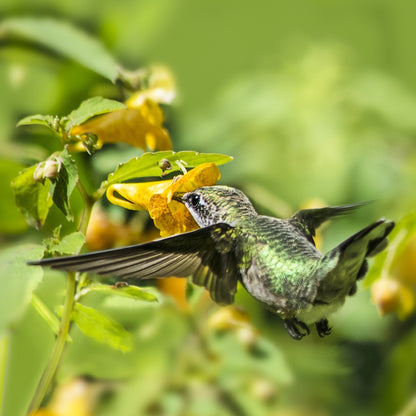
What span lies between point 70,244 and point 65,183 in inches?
1.6

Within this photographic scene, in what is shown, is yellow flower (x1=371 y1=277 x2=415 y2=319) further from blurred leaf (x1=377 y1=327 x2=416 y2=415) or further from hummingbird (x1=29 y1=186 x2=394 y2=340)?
blurred leaf (x1=377 y1=327 x2=416 y2=415)

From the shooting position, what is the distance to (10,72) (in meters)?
0.71

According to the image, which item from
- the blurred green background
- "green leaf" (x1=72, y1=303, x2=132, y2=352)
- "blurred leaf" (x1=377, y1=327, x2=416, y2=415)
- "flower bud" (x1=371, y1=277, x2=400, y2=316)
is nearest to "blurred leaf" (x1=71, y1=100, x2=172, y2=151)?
the blurred green background

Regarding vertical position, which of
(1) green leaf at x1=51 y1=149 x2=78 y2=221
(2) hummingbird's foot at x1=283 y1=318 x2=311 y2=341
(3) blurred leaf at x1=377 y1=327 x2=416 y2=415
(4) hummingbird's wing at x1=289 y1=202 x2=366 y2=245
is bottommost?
(3) blurred leaf at x1=377 y1=327 x2=416 y2=415

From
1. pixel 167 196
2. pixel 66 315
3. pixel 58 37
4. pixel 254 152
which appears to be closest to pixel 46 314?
pixel 66 315

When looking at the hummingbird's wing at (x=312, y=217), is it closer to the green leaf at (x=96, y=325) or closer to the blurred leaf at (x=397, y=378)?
the green leaf at (x=96, y=325)

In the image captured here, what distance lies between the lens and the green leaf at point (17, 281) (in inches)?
13.8

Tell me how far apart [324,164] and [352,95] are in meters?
0.27

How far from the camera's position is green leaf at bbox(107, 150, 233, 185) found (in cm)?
41

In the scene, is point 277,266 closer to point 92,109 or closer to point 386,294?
point 92,109

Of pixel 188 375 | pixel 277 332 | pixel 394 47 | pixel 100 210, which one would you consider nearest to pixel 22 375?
pixel 100 210

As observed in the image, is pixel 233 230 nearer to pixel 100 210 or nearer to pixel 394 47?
pixel 100 210

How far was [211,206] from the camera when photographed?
0.43m

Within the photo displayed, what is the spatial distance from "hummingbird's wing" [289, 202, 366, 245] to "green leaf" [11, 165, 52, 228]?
19cm
